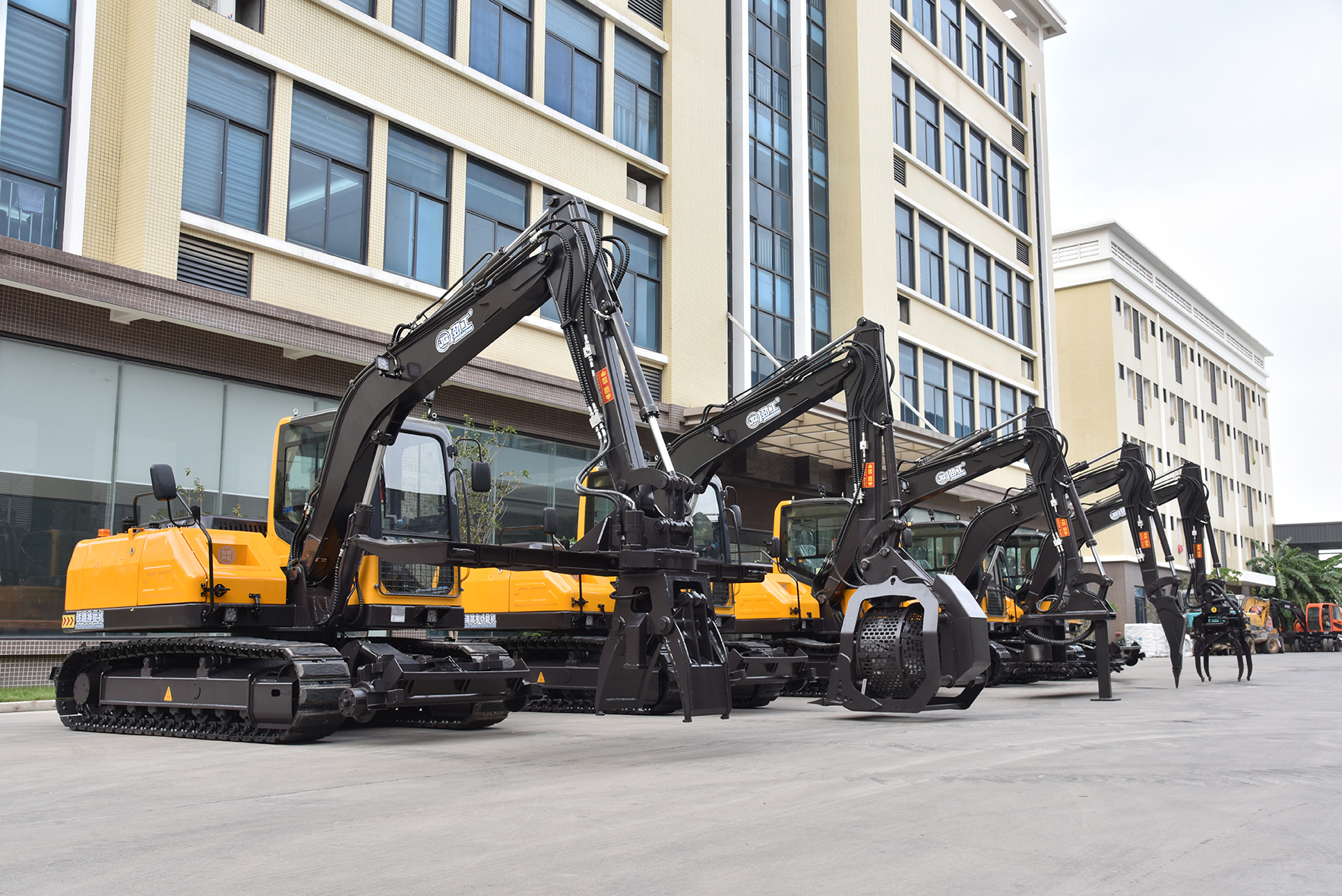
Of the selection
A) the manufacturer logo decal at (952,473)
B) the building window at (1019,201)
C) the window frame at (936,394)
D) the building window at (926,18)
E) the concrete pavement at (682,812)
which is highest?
the building window at (926,18)

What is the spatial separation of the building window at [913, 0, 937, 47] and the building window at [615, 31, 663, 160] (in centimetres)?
1545

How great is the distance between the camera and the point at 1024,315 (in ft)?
144

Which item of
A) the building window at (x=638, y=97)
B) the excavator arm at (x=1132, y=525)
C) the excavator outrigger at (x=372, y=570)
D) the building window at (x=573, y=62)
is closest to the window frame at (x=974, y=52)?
the building window at (x=638, y=97)

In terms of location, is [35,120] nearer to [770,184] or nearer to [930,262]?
[770,184]

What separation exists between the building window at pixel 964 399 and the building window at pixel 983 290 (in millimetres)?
2574

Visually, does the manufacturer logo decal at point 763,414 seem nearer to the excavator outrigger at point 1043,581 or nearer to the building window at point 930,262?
the excavator outrigger at point 1043,581

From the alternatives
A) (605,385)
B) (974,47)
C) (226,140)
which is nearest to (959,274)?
(974,47)

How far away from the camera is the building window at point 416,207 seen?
20.9 metres

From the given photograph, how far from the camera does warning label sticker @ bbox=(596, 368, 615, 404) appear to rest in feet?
30.7

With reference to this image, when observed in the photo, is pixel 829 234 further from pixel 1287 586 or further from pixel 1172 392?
pixel 1287 586

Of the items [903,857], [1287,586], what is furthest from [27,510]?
[1287,586]

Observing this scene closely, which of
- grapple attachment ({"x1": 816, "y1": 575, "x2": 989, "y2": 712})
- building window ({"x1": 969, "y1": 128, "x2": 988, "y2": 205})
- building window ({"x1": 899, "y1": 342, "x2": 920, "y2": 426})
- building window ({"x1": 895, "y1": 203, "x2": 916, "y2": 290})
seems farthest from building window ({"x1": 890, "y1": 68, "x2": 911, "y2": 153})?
grapple attachment ({"x1": 816, "y1": 575, "x2": 989, "y2": 712})

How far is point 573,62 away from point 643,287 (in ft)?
16.7

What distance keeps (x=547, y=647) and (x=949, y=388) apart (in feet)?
82.6
